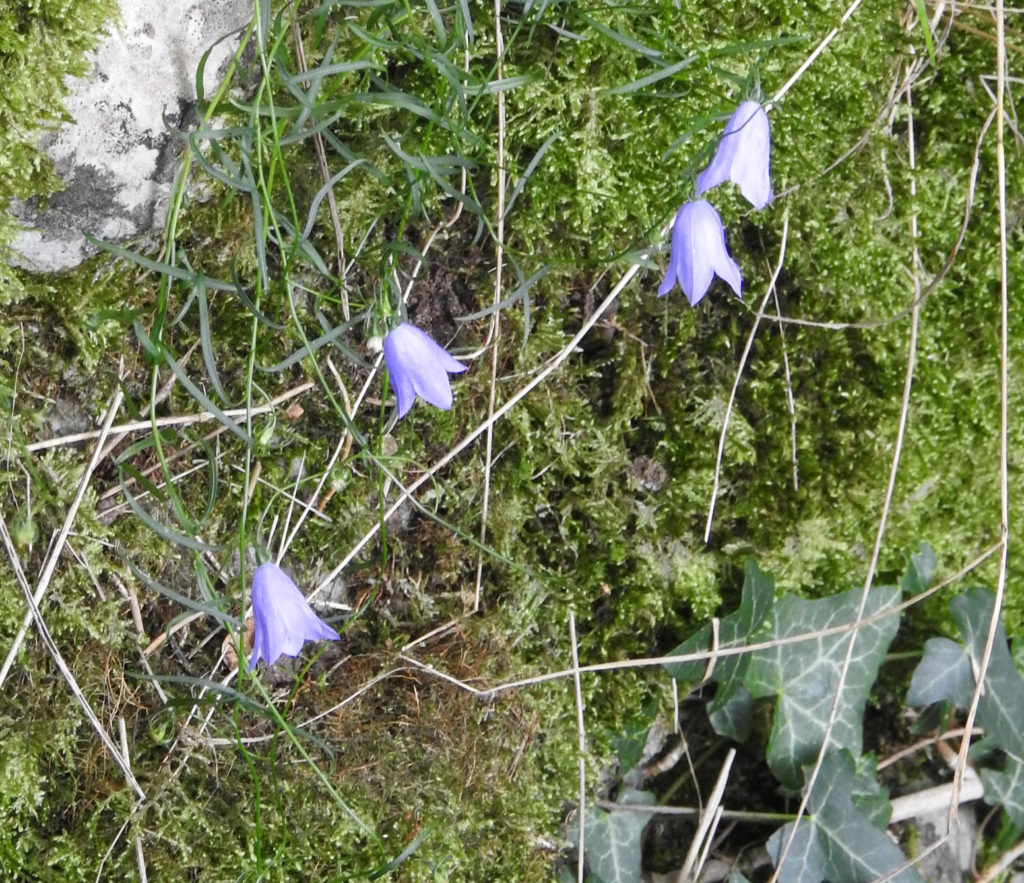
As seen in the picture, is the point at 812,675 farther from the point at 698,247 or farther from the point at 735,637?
the point at 698,247

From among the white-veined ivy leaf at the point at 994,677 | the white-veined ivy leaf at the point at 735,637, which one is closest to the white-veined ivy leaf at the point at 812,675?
the white-veined ivy leaf at the point at 735,637

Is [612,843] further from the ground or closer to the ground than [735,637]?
closer to the ground

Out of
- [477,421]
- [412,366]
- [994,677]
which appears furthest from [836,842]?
[412,366]

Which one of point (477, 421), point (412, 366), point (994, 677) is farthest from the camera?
point (994, 677)

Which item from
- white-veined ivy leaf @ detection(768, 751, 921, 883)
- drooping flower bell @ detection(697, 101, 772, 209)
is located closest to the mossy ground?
drooping flower bell @ detection(697, 101, 772, 209)

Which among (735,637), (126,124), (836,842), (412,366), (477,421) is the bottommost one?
(836,842)

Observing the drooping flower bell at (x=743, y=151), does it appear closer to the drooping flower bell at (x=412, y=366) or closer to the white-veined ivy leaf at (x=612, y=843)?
the drooping flower bell at (x=412, y=366)

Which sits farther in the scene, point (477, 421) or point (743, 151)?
point (477, 421)
